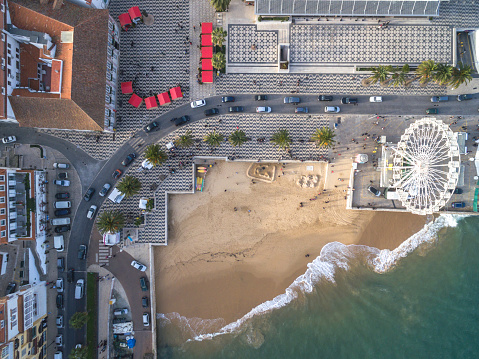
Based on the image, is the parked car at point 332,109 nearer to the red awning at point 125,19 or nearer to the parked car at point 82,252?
the red awning at point 125,19

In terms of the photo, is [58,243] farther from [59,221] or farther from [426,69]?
[426,69]

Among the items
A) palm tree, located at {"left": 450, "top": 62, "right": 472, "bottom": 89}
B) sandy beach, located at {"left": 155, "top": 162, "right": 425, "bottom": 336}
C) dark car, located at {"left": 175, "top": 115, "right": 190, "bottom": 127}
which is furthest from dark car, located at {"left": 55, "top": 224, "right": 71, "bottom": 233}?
palm tree, located at {"left": 450, "top": 62, "right": 472, "bottom": 89}

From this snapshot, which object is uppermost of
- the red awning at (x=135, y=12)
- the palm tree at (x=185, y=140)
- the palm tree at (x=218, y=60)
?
the red awning at (x=135, y=12)

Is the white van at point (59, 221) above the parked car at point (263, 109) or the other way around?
the other way around

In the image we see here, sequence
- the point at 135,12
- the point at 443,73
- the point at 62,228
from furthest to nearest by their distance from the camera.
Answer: the point at 62,228
the point at 135,12
the point at 443,73

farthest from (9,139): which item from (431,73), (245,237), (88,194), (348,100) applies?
(431,73)

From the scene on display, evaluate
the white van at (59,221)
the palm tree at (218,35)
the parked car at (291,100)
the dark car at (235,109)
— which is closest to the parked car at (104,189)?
the white van at (59,221)

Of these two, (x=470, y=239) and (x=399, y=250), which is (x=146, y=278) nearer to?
(x=399, y=250)

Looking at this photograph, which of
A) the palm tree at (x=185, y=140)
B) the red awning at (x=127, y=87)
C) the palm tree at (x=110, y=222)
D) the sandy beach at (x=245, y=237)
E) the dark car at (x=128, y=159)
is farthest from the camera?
the sandy beach at (x=245, y=237)

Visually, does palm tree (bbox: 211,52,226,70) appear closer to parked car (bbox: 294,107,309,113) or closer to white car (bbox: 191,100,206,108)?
white car (bbox: 191,100,206,108)
